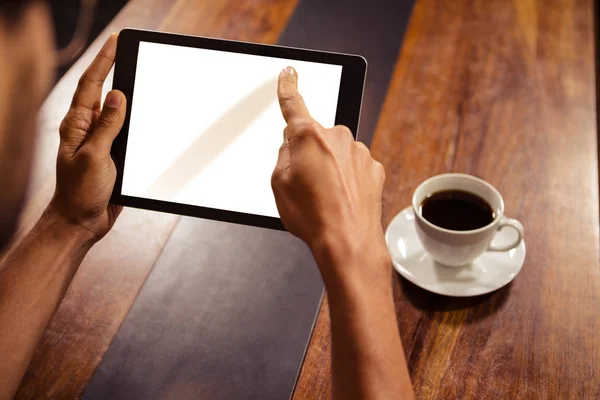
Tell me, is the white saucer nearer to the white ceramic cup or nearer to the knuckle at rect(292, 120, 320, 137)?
the white ceramic cup

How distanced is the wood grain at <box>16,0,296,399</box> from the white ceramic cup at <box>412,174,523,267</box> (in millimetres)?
418

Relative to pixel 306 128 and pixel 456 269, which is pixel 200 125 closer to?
pixel 306 128

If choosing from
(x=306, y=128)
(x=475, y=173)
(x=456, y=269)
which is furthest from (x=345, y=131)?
(x=475, y=173)

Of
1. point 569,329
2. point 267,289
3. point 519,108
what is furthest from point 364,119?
point 569,329

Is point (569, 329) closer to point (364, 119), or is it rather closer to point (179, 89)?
point (364, 119)

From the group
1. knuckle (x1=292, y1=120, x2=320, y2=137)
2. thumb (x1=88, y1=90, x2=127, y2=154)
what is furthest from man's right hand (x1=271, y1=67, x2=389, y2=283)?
thumb (x1=88, y1=90, x2=127, y2=154)

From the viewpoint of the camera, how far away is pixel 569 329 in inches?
33.1

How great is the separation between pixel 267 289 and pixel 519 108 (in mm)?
637

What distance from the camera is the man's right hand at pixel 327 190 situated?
68 centimetres

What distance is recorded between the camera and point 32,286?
0.79 m

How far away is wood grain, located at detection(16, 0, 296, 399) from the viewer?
81 centimetres

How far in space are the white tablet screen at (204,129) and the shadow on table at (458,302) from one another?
0.79 ft

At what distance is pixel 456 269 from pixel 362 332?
0.29 meters

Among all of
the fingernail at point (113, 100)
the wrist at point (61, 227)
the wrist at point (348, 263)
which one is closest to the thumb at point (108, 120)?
the fingernail at point (113, 100)
